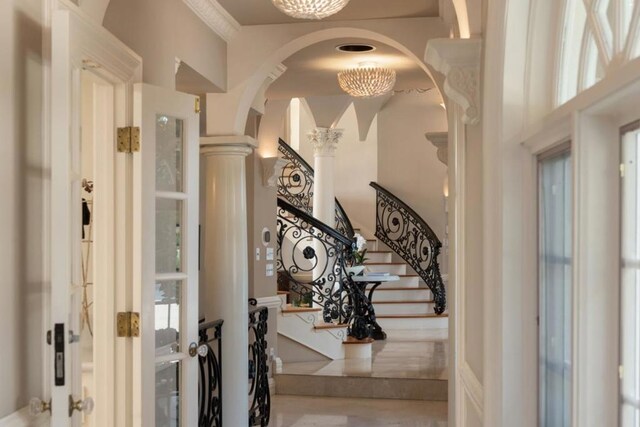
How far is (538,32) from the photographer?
2.48m

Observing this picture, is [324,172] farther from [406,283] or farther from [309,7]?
[309,7]

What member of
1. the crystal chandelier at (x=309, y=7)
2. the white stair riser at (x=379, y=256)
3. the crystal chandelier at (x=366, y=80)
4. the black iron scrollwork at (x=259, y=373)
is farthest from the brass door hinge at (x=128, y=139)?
the white stair riser at (x=379, y=256)

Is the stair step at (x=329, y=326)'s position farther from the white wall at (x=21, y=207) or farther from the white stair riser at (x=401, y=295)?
the white wall at (x=21, y=207)

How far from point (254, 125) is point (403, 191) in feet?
22.4

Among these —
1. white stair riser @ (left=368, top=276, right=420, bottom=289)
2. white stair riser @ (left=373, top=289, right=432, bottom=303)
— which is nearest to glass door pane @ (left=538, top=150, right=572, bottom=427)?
white stair riser @ (left=373, top=289, right=432, bottom=303)

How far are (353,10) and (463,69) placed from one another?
261cm

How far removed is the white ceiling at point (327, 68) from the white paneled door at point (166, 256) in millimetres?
2669

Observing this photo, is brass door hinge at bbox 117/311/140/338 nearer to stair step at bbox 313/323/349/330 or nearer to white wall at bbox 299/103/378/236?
stair step at bbox 313/323/349/330

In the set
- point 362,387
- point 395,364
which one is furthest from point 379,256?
point 362,387

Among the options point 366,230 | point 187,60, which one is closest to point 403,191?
point 366,230

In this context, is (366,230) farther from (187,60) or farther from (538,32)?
(538,32)

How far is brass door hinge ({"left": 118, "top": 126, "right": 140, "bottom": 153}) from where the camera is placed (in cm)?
367

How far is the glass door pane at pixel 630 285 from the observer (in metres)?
1.80

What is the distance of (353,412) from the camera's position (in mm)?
7301
